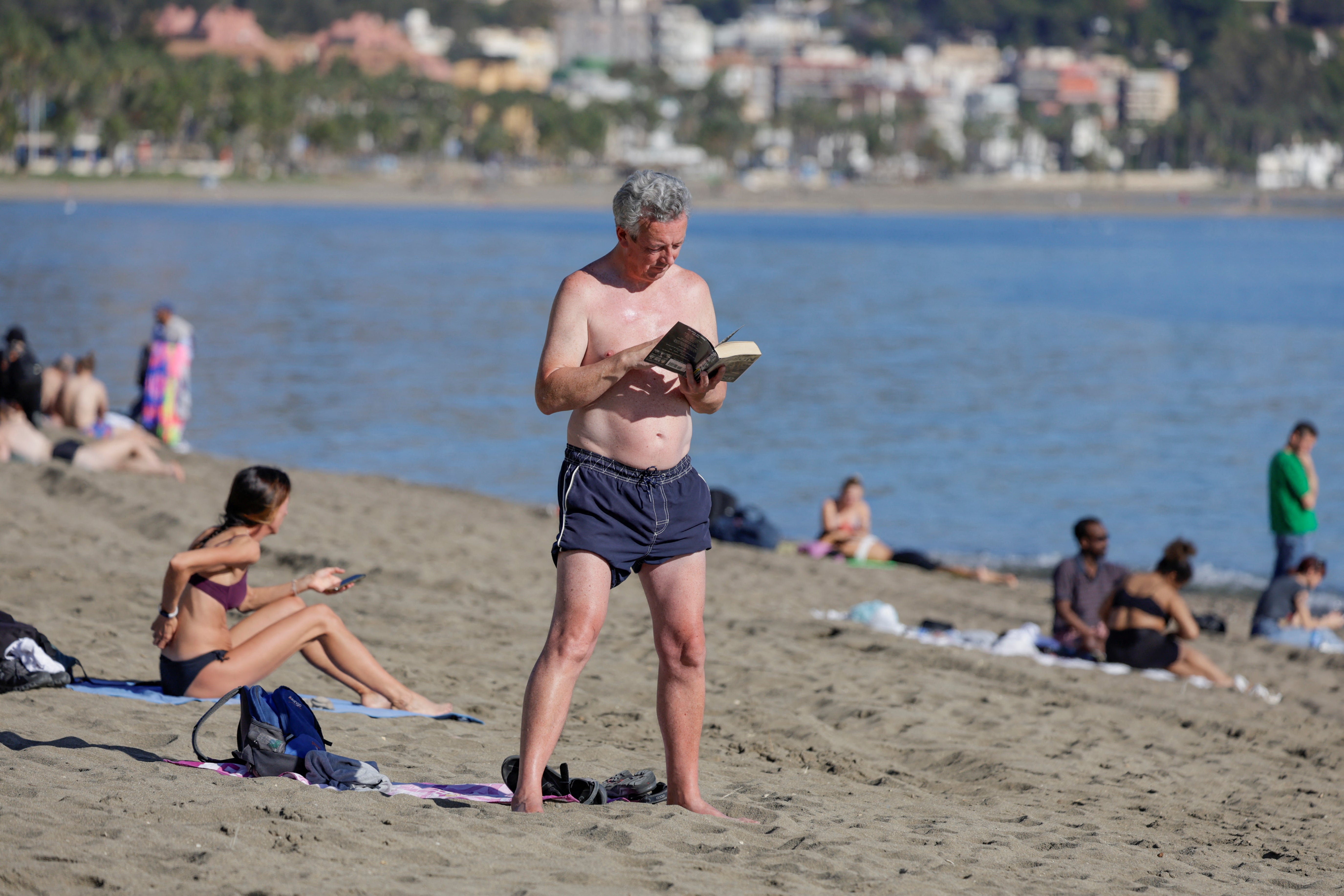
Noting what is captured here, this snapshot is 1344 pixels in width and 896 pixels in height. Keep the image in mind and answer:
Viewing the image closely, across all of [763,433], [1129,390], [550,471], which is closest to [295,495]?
[550,471]

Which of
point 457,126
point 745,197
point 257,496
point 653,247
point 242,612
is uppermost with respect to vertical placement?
point 457,126

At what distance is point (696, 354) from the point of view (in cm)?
379

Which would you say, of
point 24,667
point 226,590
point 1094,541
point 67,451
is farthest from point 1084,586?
point 67,451

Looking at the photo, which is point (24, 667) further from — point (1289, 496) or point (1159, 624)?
point (1289, 496)

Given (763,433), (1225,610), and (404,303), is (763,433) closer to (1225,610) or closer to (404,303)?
(1225,610)

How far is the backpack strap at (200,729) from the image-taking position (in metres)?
4.32

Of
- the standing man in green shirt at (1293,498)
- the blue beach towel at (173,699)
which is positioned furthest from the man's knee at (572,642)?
the standing man in green shirt at (1293,498)

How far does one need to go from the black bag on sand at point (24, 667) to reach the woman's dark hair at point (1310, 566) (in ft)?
25.7

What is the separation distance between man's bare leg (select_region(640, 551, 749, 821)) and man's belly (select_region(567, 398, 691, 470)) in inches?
11.4

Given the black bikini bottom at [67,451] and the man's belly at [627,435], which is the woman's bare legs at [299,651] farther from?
the black bikini bottom at [67,451]

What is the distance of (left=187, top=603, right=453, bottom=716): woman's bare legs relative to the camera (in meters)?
5.26

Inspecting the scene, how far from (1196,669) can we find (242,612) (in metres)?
5.12

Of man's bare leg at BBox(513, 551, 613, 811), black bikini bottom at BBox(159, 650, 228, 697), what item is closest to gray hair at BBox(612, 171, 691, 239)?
man's bare leg at BBox(513, 551, 613, 811)

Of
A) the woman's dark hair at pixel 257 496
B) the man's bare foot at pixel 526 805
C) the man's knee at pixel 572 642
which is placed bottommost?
the man's bare foot at pixel 526 805
